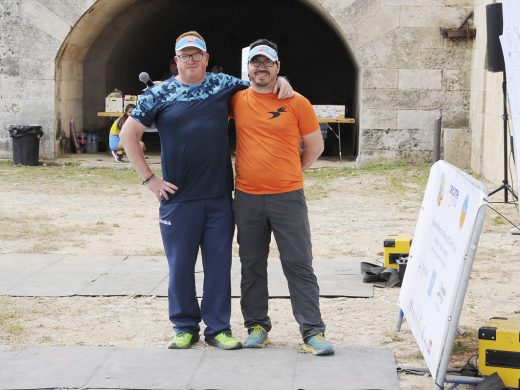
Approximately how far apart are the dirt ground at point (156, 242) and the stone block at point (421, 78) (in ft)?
4.26

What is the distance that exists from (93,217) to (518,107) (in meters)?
7.25

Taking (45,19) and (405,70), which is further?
(45,19)

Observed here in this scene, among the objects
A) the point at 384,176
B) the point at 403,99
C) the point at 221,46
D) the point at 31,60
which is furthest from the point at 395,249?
the point at 221,46

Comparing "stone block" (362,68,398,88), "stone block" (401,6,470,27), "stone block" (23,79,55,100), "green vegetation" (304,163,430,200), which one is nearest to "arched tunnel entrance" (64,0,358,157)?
"stone block" (23,79,55,100)

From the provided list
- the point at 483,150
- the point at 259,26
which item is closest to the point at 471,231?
the point at 483,150

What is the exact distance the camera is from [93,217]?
11.1 m

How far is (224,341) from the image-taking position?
226 inches

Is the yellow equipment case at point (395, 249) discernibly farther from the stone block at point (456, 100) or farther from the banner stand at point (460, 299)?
the stone block at point (456, 100)

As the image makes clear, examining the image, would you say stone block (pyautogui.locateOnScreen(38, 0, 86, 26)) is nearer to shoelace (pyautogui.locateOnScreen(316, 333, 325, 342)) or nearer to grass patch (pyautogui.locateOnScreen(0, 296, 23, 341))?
grass patch (pyautogui.locateOnScreen(0, 296, 23, 341))

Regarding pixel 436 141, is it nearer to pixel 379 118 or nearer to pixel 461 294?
pixel 379 118

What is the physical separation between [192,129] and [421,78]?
10684mm

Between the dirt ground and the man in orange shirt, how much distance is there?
34cm

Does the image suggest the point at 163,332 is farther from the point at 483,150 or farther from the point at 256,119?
the point at 483,150

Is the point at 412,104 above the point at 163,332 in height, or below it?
above
